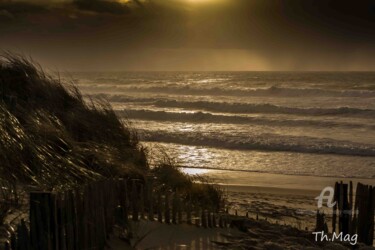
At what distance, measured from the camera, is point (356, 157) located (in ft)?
48.8

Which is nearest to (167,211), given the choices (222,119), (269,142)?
(269,142)

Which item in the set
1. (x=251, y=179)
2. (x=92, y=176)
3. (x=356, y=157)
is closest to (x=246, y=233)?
(x=92, y=176)

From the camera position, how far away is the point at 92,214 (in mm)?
4641

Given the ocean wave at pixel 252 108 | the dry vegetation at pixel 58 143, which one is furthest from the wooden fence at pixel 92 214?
the ocean wave at pixel 252 108

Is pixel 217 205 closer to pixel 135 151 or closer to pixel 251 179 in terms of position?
pixel 135 151

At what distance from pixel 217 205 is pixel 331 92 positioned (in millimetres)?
36937

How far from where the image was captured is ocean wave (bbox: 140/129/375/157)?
1583 cm

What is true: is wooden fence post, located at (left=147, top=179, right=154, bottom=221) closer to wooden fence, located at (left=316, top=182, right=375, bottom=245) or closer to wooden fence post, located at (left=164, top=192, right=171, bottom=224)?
wooden fence post, located at (left=164, top=192, right=171, bottom=224)

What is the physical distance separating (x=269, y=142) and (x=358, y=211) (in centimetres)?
1148

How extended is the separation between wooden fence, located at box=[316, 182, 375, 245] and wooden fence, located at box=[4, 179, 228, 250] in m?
1.51

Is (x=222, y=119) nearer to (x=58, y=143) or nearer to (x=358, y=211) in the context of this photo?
(x=58, y=143)

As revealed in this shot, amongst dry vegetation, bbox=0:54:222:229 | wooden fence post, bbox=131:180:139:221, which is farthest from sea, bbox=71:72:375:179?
wooden fence post, bbox=131:180:139:221

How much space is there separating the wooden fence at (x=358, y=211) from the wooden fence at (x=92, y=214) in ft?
4.96

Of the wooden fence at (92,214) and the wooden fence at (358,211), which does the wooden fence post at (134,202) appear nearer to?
the wooden fence at (92,214)
